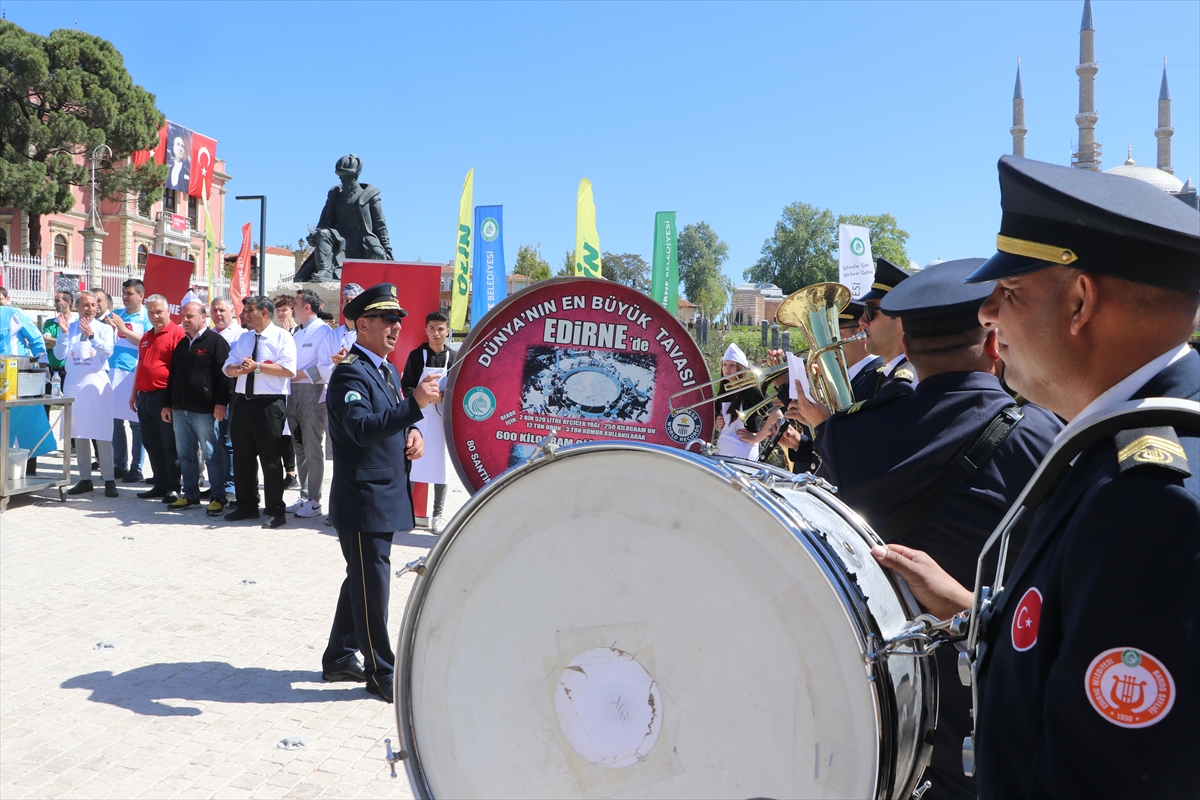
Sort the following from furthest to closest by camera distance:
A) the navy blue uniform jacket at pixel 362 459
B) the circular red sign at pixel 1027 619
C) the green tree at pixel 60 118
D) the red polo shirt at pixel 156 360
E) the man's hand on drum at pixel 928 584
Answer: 1. the green tree at pixel 60 118
2. the red polo shirt at pixel 156 360
3. the navy blue uniform jacket at pixel 362 459
4. the man's hand on drum at pixel 928 584
5. the circular red sign at pixel 1027 619

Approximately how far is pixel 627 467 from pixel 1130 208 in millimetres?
934

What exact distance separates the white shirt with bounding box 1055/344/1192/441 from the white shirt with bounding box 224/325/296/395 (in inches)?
334

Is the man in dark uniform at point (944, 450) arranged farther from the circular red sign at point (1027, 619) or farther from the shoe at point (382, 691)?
the shoe at point (382, 691)

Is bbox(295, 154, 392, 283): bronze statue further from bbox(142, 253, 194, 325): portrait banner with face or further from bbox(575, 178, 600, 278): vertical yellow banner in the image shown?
bbox(575, 178, 600, 278): vertical yellow banner

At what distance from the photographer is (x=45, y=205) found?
43906 mm

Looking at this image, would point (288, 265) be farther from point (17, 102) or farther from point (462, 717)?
point (462, 717)

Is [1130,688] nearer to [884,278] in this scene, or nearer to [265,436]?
[884,278]

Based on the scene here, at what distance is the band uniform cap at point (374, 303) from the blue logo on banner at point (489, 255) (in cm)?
727

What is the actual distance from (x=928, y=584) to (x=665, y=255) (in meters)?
13.6

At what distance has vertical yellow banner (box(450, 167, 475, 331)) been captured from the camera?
11.7m

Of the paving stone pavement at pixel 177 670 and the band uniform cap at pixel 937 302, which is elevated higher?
the band uniform cap at pixel 937 302

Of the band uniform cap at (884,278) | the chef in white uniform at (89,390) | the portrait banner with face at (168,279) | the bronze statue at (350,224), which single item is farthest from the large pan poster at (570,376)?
the bronze statue at (350,224)

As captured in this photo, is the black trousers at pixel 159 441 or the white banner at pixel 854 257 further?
the white banner at pixel 854 257

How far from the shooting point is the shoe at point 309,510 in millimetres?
9320
